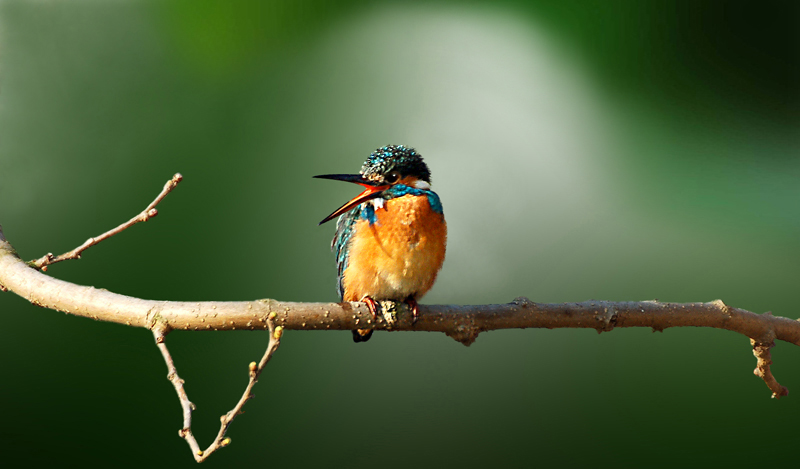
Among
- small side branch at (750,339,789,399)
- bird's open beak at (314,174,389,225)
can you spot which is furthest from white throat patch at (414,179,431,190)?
small side branch at (750,339,789,399)

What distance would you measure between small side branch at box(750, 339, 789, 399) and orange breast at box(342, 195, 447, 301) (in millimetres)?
1401

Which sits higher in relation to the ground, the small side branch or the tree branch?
the tree branch

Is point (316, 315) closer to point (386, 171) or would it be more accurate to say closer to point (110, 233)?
point (386, 171)

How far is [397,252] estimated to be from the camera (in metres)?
1.81

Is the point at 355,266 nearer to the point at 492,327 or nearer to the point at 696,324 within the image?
the point at 492,327

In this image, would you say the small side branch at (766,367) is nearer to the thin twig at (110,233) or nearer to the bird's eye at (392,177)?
the bird's eye at (392,177)

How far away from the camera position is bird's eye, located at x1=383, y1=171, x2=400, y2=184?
6.21ft

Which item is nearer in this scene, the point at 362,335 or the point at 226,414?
the point at 226,414

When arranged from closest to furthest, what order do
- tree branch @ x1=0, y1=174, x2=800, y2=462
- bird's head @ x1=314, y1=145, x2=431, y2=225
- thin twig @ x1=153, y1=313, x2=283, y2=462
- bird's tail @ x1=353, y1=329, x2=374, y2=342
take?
thin twig @ x1=153, y1=313, x2=283, y2=462 < tree branch @ x1=0, y1=174, x2=800, y2=462 < bird's head @ x1=314, y1=145, x2=431, y2=225 < bird's tail @ x1=353, y1=329, x2=374, y2=342

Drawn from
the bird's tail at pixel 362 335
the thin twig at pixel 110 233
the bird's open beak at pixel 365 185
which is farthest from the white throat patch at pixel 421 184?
the thin twig at pixel 110 233

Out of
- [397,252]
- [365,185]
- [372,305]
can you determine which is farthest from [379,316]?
[365,185]

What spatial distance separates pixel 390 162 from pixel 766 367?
68.4 inches

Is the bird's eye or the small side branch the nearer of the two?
the bird's eye

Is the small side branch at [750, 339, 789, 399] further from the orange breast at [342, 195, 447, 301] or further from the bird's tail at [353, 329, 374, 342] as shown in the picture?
the bird's tail at [353, 329, 374, 342]
